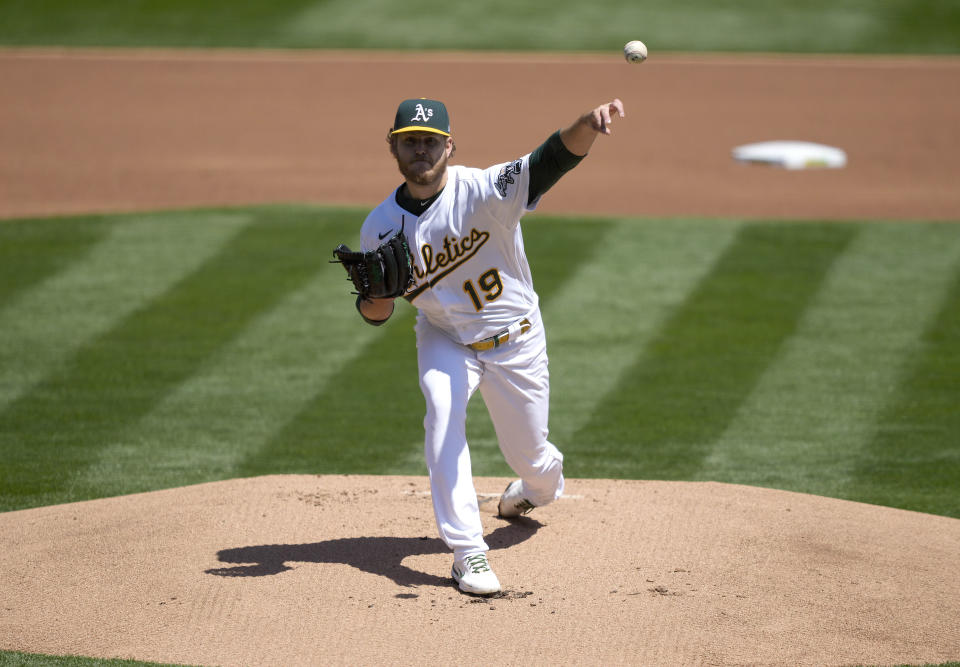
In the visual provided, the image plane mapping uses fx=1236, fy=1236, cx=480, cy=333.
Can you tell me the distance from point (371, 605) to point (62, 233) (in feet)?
26.0

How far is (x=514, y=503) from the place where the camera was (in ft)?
19.5

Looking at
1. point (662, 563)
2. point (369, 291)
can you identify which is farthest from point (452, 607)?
point (369, 291)

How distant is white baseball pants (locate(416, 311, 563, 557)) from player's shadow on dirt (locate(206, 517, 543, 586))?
0.30m

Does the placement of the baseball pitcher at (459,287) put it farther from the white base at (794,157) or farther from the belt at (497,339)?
the white base at (794,157)

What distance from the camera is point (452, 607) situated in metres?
4.96

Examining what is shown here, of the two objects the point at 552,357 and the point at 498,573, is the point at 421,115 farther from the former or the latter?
the point at 552,357

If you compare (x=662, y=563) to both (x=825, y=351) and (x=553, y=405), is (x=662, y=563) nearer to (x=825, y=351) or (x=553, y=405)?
(x=553, y=405)

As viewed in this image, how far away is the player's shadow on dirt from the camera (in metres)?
5.31

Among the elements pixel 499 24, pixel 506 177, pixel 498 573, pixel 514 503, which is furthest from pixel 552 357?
pixel 499 24

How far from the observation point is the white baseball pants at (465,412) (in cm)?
515

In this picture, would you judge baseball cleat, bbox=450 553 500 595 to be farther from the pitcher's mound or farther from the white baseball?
the white baseball

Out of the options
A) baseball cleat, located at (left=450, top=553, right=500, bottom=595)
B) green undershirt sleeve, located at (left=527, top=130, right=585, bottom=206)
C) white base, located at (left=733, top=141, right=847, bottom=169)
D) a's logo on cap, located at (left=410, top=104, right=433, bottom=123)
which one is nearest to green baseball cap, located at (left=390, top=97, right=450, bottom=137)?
a's logo on cap, located at (left=410, top=104, right=433, bottom=123)

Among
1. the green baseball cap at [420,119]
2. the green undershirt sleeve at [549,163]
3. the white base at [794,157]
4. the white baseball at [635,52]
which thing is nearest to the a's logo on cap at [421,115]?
the green baseball cap at [420,119]

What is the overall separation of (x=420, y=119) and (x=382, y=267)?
0.63m
